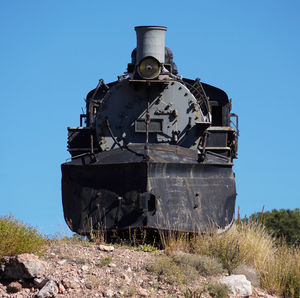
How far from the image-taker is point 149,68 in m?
15.6

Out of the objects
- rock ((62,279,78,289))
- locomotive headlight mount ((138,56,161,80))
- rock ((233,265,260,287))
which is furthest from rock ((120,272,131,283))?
locomotive headlight mount ((138,56,161,80))

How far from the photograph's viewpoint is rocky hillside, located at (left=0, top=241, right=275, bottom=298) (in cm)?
1172

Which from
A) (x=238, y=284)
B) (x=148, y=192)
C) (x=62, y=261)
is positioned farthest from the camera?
(x=148, y=192)

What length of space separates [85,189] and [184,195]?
2002mm

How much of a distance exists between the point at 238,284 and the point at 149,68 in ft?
17.6

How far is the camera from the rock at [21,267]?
12.1 meters

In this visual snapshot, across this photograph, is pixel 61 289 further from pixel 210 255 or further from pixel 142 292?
pixel 210 255

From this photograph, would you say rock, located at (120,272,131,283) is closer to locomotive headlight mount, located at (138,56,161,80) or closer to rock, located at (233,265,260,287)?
rock, located at (233,265,260,287)

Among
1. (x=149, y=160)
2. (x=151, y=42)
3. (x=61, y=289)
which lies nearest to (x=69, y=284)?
(x=61, y=289)

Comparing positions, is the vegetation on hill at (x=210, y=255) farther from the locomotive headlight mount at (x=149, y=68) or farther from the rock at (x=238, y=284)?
the locomotive headlight mount at (x=149, y=68)

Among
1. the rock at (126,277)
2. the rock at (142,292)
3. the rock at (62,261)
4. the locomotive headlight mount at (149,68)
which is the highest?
the locomotive headlight mount at (149,68)

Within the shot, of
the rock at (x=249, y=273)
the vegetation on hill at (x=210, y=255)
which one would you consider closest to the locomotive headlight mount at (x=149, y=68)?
the vegetation on hill at (x=210, y=255)

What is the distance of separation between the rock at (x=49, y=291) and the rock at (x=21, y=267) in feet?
1.62

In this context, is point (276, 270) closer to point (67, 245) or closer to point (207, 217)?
point (207, 217)
